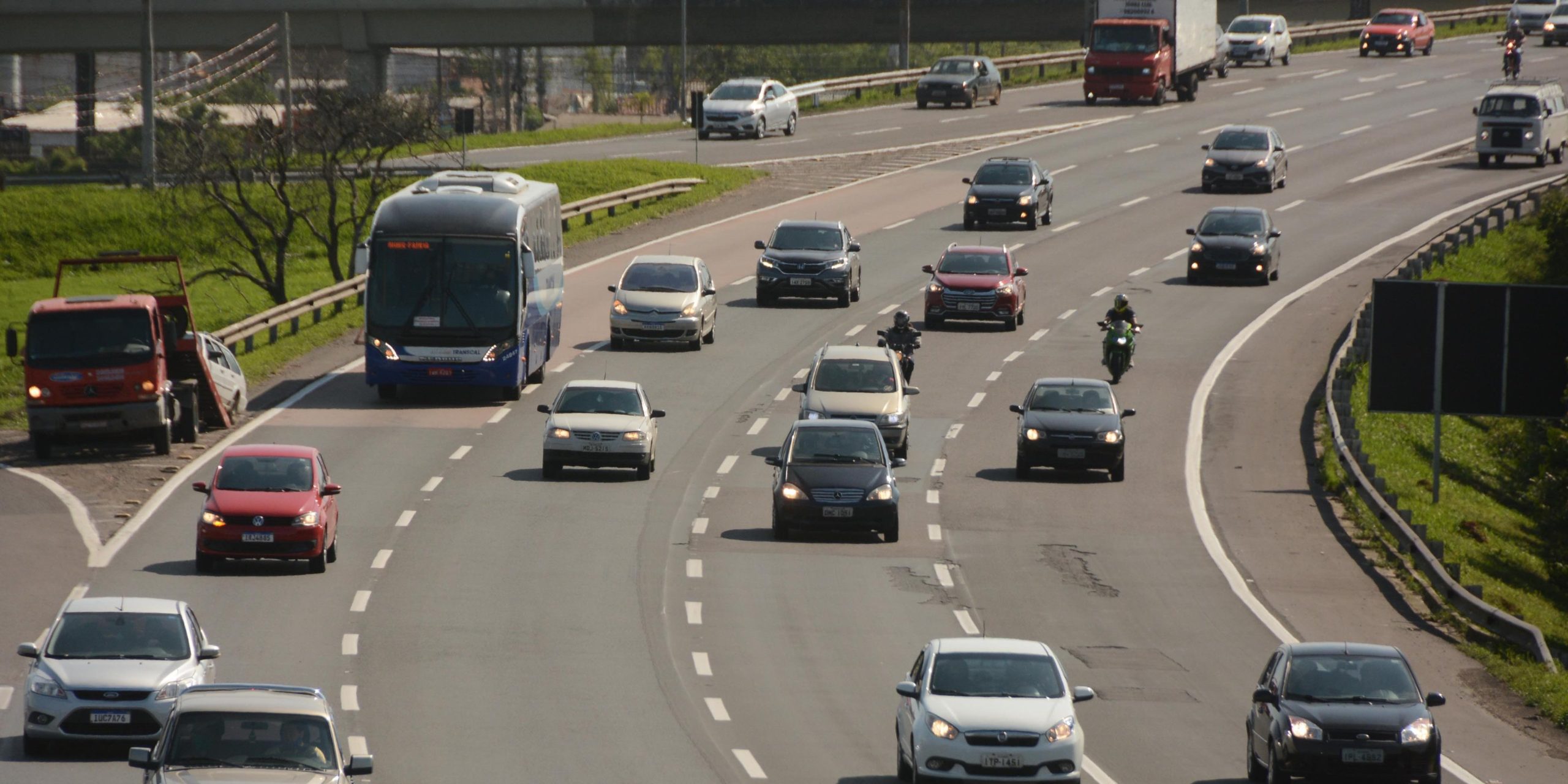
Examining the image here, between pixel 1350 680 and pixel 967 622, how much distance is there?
7.12 m

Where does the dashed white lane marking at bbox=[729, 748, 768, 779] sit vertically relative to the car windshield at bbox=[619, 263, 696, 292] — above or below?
below

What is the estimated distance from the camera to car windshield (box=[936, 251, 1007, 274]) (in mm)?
45312

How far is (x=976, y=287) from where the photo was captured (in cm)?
4500

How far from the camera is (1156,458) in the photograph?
35.2m

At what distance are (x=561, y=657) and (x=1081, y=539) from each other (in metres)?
9.97

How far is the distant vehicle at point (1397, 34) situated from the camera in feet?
307

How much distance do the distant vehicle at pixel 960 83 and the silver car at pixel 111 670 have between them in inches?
2540

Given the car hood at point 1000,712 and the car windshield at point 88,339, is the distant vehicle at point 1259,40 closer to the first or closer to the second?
the car windshield at point 88,339

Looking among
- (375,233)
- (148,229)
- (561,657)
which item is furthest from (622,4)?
(561,657)

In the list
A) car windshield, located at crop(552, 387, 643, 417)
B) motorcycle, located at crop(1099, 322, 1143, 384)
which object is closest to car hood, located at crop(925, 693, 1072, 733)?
car windshield, located at crop(552, 387, 643, 417)

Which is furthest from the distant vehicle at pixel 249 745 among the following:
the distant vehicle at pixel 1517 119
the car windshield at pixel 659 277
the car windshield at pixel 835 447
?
the distant vehicle at pixel 1517 119

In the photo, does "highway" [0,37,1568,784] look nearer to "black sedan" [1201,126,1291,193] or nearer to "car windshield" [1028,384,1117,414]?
"car windshield" [1028,384,1117,414]

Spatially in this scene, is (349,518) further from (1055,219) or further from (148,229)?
(148,229)

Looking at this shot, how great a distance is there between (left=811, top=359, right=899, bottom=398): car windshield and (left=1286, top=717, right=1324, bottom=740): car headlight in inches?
689
